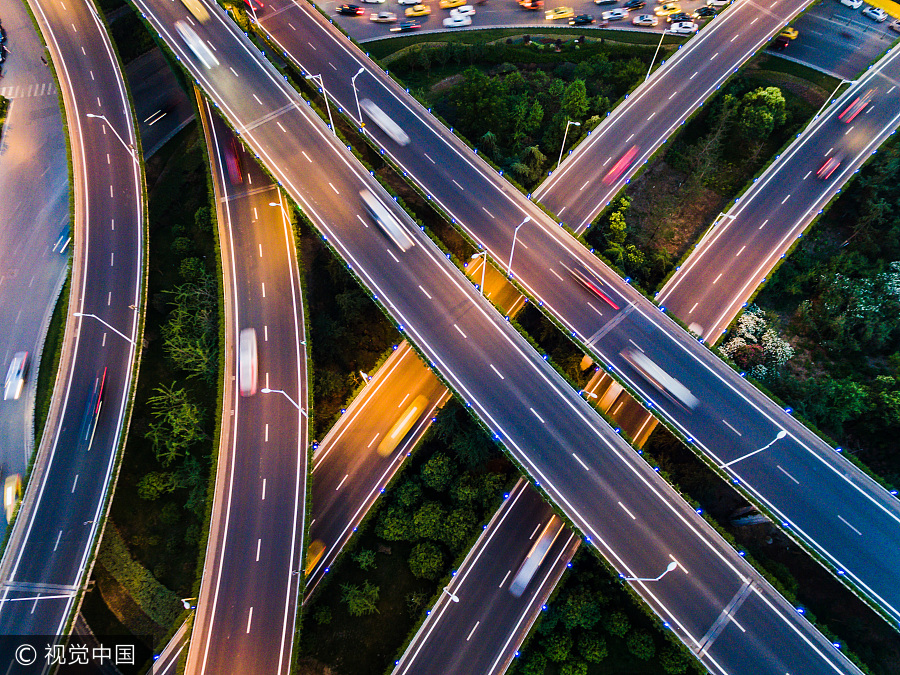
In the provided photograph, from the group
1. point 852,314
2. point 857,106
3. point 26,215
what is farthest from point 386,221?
point 857,106

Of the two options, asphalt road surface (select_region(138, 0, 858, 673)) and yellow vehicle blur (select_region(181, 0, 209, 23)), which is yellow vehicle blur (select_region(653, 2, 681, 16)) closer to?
asphalt road surface (select_region(138, 0, 858, 673))

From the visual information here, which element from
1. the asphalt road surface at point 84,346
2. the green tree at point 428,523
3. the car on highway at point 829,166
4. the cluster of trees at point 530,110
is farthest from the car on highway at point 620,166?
the asphalt road surface at point 84,346

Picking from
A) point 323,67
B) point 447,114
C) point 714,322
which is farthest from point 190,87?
point 714,322

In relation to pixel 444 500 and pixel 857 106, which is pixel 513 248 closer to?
pixel 444 500

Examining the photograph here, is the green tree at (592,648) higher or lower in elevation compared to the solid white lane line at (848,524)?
lower

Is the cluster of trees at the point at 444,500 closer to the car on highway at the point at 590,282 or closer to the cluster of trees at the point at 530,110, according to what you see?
the car on highway at the point at 590,282

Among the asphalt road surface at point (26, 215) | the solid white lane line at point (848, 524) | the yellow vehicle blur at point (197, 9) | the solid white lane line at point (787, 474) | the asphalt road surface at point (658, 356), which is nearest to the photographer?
the solid white lane line at point (848, 524)

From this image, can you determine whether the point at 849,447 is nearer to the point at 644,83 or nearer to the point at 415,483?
the point at 415,483
